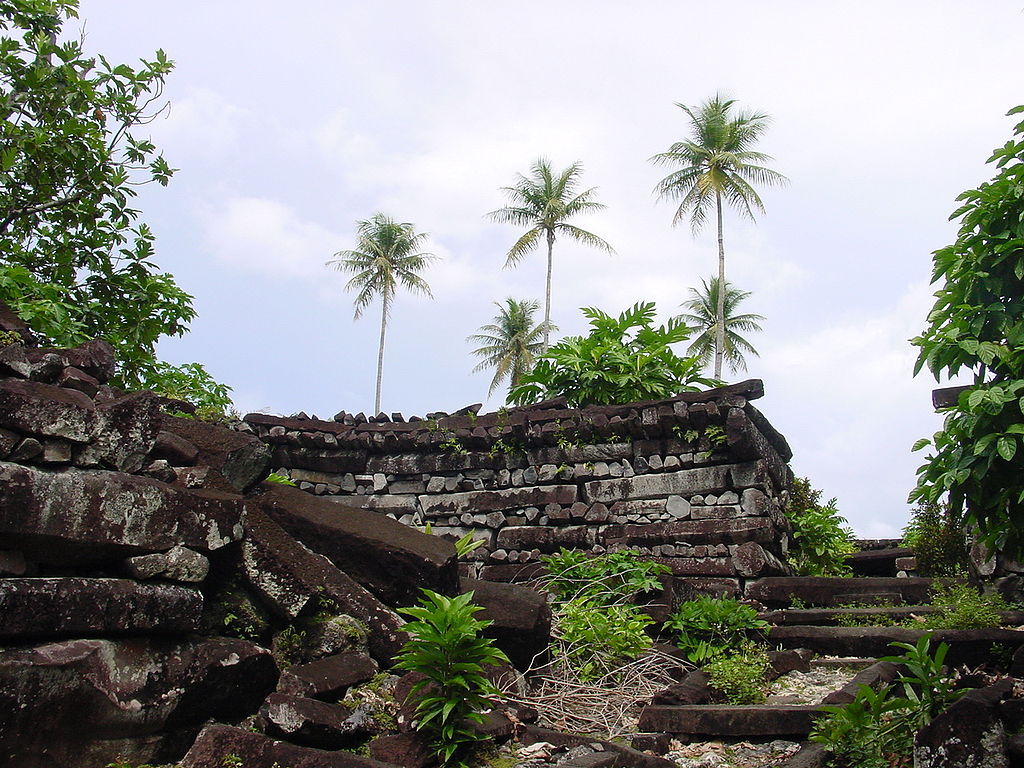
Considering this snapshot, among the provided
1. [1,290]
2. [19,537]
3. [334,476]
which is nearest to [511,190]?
[334,476]

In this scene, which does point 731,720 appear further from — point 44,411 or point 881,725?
point 44,411

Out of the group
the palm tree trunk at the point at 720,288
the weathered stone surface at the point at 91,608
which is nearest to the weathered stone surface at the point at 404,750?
the weathered stone surface at the point at 91,608

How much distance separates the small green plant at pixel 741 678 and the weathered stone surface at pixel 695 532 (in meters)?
2.09

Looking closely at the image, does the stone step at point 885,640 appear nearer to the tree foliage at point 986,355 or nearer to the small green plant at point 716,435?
the tree foliage at point 986,355

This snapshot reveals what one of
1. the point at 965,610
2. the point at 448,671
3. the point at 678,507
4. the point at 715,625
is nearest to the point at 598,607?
the point at 715,625

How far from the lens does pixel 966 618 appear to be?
593 centimetres

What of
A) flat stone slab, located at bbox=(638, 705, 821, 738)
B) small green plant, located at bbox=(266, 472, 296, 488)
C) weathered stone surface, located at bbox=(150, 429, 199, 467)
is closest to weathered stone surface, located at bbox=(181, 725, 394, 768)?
weathered stone surface, located at bbox=(150, 429, 199, 467)

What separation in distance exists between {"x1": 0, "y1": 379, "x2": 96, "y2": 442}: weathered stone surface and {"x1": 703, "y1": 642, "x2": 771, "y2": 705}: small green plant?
14.8 ft

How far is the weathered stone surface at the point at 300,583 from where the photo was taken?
15.4 feet

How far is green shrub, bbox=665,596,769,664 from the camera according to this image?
6.84 metres

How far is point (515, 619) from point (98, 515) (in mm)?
2938

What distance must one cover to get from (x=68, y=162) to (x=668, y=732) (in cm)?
835

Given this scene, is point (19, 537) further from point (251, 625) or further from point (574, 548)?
point (574, 548)

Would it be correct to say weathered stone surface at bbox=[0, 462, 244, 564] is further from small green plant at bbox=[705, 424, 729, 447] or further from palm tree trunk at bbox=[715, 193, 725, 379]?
palm tree trunk at bbox=[715, 193, 725, 379]
